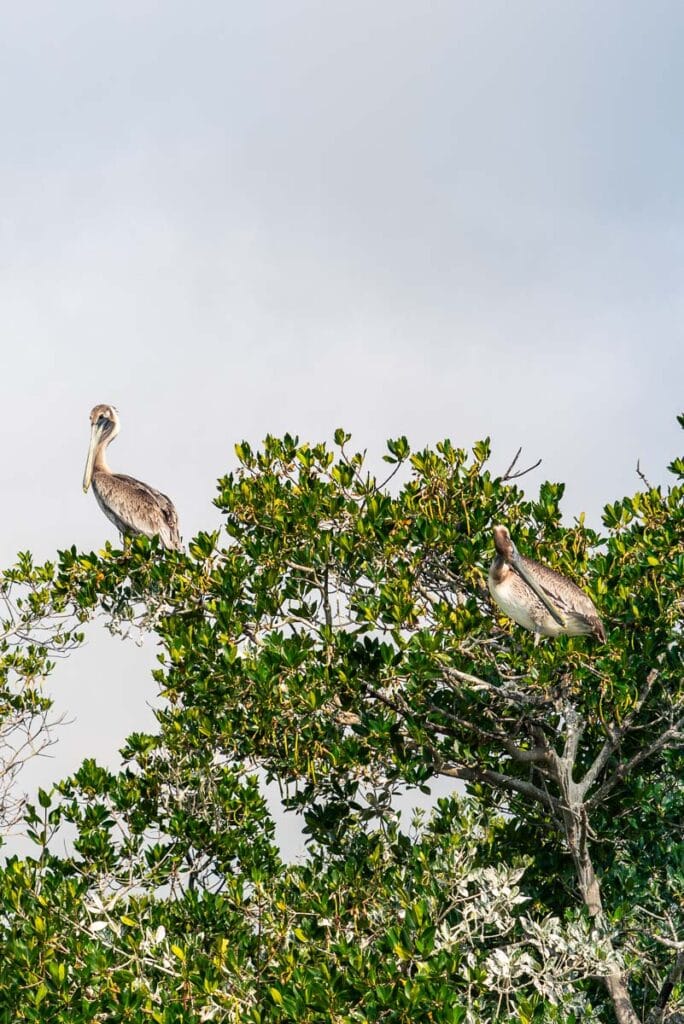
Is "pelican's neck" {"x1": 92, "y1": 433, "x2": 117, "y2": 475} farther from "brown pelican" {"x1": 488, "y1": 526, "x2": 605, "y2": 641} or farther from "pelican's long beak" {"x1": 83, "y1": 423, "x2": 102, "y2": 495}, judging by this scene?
"brown pelican" {"x1": 488, "y1": 526, "x2": 605, "y2": 641}

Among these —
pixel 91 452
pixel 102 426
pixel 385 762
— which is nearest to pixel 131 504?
pixel 91 452

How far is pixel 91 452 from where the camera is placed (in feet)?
60.0

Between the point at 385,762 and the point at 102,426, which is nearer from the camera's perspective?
the point at 385,762

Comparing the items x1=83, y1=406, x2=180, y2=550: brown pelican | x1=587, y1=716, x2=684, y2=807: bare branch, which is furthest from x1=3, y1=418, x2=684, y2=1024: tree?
x1=83, y1=406, x2=180, y2=550: brown pelican

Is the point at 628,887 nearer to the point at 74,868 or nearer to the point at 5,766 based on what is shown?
the point at 74,868

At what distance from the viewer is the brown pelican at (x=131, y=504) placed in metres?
15.5

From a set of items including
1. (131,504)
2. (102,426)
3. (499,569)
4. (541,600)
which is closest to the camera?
(541,600)

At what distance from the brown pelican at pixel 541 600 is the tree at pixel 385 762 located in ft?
0.86

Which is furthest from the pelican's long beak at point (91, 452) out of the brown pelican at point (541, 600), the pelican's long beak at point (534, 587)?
the pelican's long beak at point (534, 587)

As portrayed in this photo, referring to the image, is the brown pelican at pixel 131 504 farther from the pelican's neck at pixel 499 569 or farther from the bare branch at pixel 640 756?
the bare branch at pixel 640 756

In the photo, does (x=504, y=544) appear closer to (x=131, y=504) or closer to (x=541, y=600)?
(x=541, y=600)

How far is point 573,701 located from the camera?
11.6 meters

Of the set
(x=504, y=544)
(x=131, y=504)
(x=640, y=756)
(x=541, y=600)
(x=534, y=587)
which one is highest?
(x=131, y=504)

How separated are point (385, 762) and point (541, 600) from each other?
2328 millimetres
